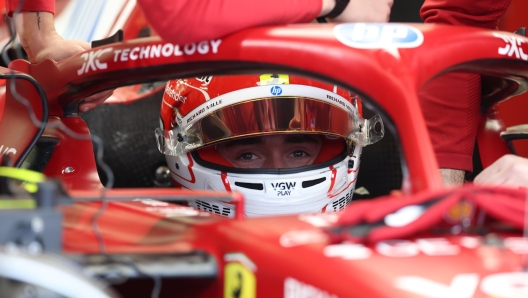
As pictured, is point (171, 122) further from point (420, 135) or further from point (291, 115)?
point (420, 135)

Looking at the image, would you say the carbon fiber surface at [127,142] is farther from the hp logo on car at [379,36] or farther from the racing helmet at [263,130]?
the hp logo on car at [379,36]

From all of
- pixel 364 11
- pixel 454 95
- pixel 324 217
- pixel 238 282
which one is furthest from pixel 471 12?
pixel 238 282

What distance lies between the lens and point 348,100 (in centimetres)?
151

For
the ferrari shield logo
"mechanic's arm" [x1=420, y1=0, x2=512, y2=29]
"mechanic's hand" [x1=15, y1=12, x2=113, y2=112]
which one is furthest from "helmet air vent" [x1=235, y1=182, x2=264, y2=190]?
the ferrari shield logo

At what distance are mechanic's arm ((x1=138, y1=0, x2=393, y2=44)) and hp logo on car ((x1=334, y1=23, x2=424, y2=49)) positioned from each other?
0.09 m

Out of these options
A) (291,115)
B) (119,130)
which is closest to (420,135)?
(291,115)

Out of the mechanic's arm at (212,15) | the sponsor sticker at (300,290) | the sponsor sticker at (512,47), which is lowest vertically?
the sponsor sticker at (300,290)

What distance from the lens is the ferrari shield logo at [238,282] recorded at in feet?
2.21

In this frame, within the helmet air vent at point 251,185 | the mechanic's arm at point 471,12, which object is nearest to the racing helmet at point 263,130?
the helmet air vent at point 251,185

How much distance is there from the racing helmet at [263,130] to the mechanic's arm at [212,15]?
47 cm

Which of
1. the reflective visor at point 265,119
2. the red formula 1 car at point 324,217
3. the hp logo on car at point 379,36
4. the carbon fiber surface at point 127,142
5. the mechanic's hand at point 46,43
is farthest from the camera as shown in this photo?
the carbon fiber surface at point 127,142

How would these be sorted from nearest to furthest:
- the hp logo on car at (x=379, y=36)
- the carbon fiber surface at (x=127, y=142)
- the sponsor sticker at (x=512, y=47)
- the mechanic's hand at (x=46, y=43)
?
the hp logo on car at (x=379, y=36) → the sponsor sticker at (x=512, y=47) → the mechanic's hand at (x=46, y=43) → the carbon fiber surface at (x=127, y=142)

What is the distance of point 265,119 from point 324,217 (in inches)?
27.0

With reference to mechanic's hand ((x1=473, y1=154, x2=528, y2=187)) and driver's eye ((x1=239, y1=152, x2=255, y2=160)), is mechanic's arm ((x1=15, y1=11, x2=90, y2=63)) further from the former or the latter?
mechanic's hand ((x1=473, y1=154, x2=528, y2=187))
